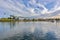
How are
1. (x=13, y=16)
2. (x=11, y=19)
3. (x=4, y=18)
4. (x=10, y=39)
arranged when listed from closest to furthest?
(x=10, y=39)
(x=13, y=16)
(x=11, y=19)
(x=4, y=18)

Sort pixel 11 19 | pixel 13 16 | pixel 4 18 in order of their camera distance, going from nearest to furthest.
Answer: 1. pixel 13 16
2. pixel 11 19
3. pixel 4 18

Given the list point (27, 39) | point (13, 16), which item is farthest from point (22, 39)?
point (13, 16)

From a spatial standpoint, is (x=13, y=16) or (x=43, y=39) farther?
(x=13, y=16)

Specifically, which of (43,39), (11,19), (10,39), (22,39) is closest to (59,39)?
(43,39)

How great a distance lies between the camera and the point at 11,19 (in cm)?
16862

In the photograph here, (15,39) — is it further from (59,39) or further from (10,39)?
(59,39)

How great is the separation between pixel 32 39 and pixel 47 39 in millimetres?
3360

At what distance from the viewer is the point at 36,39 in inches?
1407

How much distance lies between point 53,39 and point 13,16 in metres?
124

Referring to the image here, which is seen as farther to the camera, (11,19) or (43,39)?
(11,19)

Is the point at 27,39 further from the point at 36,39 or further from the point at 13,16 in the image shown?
the point at 13,16

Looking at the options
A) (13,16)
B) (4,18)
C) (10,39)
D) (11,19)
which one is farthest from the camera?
(4,18)

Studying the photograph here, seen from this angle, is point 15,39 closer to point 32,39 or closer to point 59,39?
point 32,39

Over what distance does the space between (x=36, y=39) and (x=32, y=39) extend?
2.95 feet
